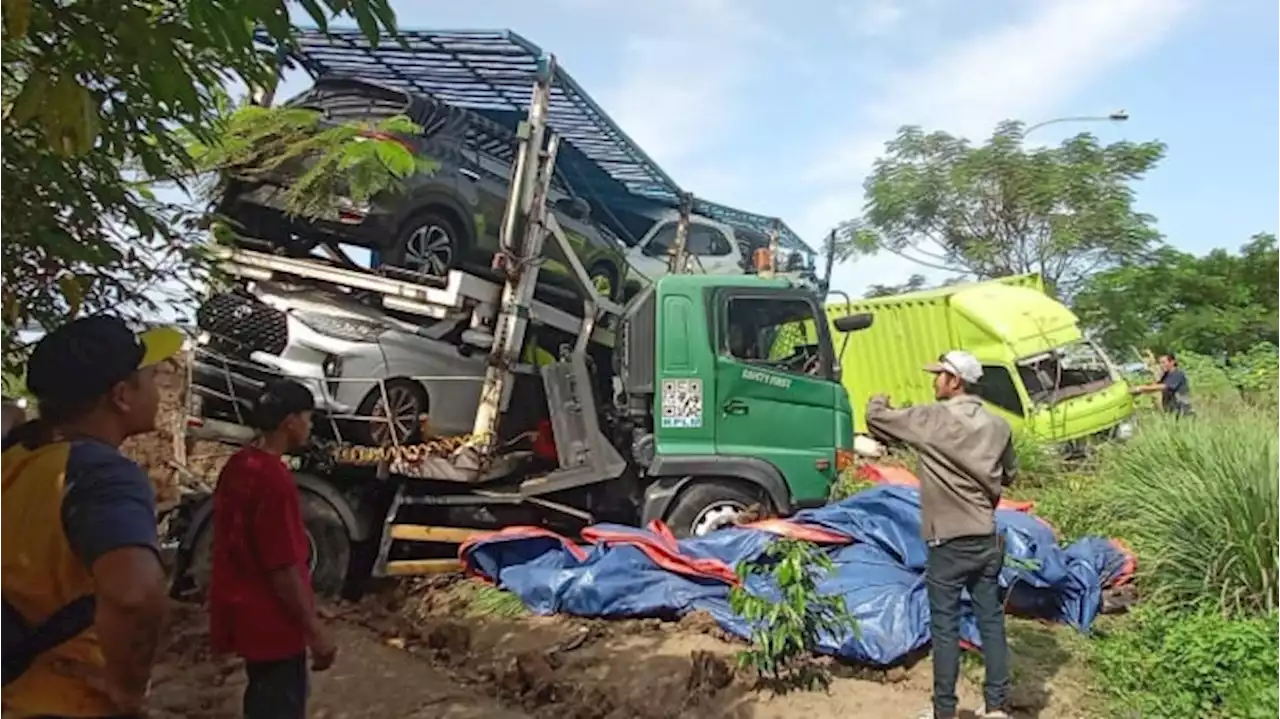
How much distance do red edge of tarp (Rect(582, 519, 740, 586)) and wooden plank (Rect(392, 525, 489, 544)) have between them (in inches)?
41.0

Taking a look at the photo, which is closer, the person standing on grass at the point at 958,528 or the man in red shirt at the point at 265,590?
the man in red shirt at the point at 265,590

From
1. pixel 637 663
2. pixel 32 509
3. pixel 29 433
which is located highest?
pixel 29 433

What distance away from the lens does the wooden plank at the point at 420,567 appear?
26.7ft

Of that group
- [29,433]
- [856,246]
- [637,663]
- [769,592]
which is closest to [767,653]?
[769,592]

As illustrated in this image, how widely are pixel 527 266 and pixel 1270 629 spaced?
506cm

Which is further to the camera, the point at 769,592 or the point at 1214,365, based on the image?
the point at 1214,365

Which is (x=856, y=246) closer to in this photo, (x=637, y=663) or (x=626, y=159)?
(x=626, y=159)

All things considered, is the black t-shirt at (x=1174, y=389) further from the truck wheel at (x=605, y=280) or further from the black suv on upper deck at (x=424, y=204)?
the black suv on upper deck at (x=424, y=204)

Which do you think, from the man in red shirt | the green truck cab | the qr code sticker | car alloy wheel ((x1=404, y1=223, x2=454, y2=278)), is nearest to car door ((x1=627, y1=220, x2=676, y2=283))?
the green truck cab

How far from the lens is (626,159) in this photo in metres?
9.81

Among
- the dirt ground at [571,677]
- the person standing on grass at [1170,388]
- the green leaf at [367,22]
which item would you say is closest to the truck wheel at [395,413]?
the dirt ground at [571,677]

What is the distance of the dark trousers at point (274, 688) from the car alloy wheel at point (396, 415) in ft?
14.2

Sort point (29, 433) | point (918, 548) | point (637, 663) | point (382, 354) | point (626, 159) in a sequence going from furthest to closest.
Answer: point (626, 159), point (382, 354), point (918, 548), point (637, 663), point (29, 433)

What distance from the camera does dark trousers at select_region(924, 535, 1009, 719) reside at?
524 cm
